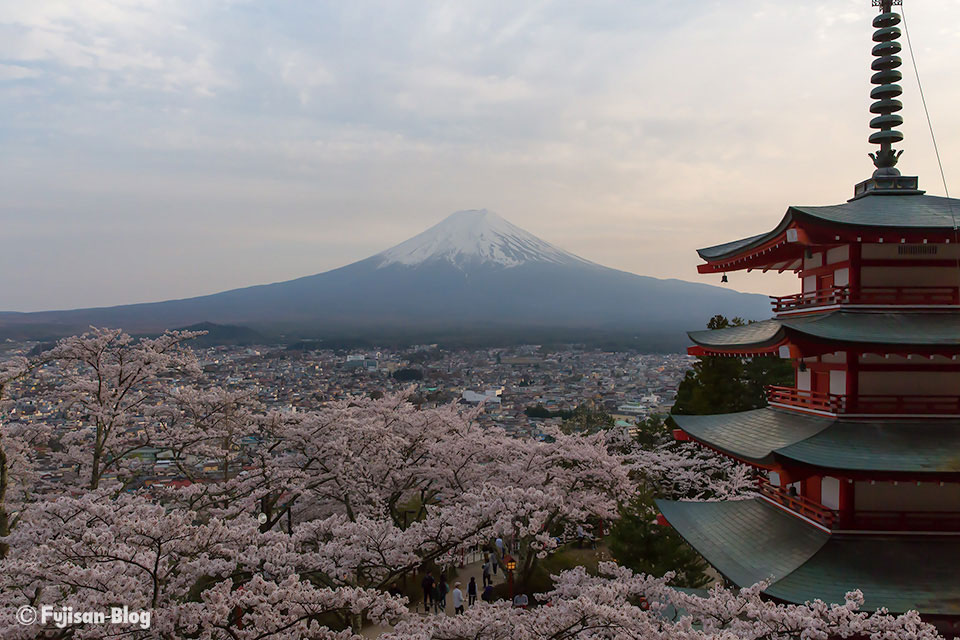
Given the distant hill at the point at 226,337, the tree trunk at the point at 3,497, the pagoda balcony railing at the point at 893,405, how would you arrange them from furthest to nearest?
the distant hill at the point at 226,337 < the tree trunk at the point at 3,497 < the pagoda balcony railing at the point at 893,405

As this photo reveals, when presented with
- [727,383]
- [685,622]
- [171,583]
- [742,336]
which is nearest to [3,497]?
[171,583]

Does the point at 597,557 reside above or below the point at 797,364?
below

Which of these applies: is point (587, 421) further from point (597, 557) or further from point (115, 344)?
point (115, 344)

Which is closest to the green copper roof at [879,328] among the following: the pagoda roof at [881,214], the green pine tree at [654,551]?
the pagoda roof at [881,214]

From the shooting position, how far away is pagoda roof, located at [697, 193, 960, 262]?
6719 millimetres

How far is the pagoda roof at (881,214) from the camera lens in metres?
6.72

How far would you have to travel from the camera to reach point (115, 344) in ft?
44.0

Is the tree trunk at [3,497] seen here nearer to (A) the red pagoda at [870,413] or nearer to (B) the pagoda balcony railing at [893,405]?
(A) the red pagoda at [870,413]

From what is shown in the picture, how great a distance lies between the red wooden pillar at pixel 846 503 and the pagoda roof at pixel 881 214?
9.74 feet

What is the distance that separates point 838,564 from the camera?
255 inches

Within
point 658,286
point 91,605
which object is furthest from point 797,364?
point 658,286

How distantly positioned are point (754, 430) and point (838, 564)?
2111 mm

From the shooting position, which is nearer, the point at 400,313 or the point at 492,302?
the point at 400,313

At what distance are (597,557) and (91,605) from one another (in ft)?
43.9
